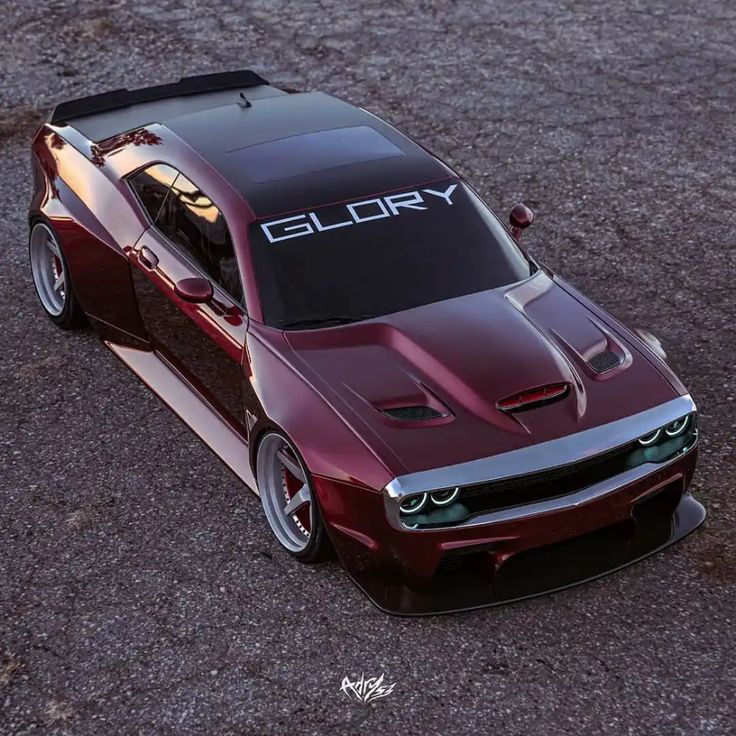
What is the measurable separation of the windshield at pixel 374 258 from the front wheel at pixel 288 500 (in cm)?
57

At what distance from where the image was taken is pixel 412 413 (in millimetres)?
4594

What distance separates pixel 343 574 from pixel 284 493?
448 mm

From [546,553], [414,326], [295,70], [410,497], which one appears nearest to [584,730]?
[546,553]

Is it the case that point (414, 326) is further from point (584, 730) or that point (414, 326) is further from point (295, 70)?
point (295, 70)

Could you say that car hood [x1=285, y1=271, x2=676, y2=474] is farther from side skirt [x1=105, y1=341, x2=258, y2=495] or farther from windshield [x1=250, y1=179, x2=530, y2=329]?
side skirt [x1=105, y1=341, x2=258, y2=495]

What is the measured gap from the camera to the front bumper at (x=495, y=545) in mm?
4367

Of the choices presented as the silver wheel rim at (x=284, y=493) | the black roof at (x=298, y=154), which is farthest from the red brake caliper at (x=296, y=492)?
the black roof at (x=298, y=154)

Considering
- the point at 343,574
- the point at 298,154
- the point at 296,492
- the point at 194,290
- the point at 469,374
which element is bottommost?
the point at 343,574

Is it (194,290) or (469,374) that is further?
(194,290)

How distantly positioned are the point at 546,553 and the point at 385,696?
Answer: 0.90 m

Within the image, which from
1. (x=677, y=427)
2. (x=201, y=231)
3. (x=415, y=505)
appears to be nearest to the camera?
(x=415, y=505)

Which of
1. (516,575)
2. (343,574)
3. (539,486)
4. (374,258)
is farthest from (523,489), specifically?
(374,258)

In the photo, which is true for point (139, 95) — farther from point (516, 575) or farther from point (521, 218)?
point (516, 575)

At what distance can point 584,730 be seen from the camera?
4188 mm
